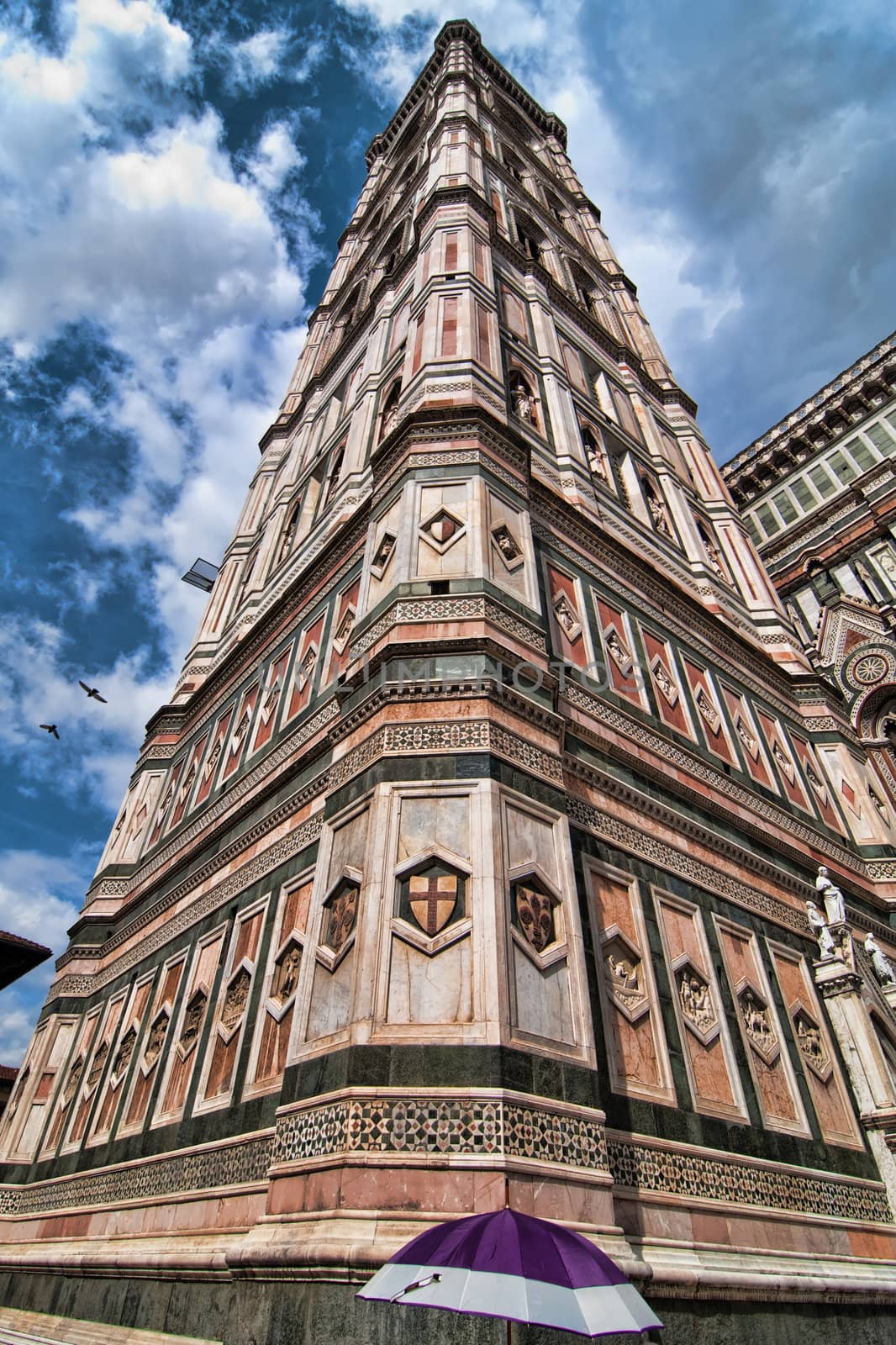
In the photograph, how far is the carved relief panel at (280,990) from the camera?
5.58 metres

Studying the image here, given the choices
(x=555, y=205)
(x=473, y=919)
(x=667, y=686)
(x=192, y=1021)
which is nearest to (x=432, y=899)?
(x=473, y=919)

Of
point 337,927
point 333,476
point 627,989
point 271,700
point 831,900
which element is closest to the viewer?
point 337,927

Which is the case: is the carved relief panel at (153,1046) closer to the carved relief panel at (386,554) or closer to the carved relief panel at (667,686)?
the carved relief panel at (386,554)

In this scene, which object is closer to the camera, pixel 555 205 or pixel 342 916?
pixel 342 916

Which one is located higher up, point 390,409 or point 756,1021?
point 390,409

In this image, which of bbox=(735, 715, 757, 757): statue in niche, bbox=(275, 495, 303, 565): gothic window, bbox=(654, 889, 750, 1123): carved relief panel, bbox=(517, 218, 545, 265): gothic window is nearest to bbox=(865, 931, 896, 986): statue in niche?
bbox=(735, 715, 757, 757): statue in niche

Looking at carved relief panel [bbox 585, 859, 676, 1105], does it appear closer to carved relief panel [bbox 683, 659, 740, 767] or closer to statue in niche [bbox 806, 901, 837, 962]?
statue in niche [bbox 806, 901, 837, 962]

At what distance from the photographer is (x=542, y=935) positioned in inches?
184

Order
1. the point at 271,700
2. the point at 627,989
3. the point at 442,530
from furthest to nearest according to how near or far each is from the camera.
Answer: the point at 271,700
the point at 442,530
the point at 627,989

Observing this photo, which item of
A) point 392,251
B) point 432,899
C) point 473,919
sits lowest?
point 473,919

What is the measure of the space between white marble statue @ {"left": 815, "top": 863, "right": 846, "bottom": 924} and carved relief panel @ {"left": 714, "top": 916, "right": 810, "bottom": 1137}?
153 cm

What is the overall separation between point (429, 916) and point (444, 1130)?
1.07 m

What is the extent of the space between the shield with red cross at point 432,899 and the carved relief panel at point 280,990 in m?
1.26

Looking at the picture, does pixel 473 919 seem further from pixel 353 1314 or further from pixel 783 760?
pixel 783 760
